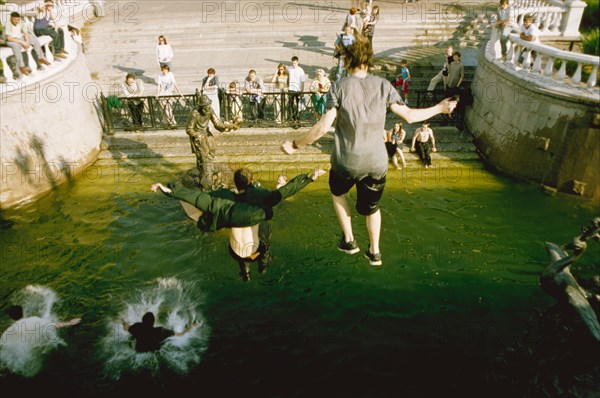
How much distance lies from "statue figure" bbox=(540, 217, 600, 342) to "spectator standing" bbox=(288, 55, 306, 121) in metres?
9.74

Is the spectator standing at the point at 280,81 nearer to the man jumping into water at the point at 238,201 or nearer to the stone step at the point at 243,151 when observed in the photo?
the stone step at the point at 243,151

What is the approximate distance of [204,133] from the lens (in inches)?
429

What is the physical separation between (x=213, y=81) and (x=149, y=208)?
17.5ft

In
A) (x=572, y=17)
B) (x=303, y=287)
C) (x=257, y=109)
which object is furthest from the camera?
(x=257, y=109)

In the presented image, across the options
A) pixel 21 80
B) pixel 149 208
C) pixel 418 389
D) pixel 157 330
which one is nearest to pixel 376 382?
pixel 418 389

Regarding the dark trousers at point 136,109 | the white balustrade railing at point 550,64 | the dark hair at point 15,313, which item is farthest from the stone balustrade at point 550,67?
the dark hair at point 15,313

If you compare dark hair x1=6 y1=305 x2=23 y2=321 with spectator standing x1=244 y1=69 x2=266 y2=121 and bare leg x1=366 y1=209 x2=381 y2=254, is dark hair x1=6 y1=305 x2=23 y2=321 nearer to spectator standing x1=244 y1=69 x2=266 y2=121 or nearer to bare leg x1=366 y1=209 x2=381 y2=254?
bare leg x1=366 y1=209 x2=381 y2=254

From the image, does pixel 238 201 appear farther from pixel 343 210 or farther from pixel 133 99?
pixel 133 99

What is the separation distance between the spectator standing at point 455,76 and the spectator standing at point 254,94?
620 centimetres

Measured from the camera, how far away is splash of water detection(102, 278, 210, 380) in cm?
725

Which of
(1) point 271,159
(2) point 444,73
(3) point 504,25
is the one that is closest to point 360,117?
(1) point 271,159

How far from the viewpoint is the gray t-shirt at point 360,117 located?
460 centimetres

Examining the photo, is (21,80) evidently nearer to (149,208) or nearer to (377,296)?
(149,208)

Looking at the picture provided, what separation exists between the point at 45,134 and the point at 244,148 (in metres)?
5.78
